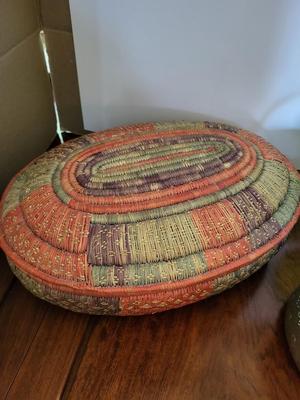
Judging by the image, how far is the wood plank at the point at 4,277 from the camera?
2.41 ft

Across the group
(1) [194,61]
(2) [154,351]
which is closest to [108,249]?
(2) [154,351]

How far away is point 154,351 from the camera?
646mm

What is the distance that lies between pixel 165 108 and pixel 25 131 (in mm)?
318

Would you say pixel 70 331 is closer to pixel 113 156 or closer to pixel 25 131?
pixel 113 156

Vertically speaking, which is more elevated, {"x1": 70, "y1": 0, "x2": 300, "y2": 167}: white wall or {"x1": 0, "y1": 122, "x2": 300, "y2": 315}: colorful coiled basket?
{"x1": 70, "y1": 0, "x2": 300, "y2": 167}: white wall

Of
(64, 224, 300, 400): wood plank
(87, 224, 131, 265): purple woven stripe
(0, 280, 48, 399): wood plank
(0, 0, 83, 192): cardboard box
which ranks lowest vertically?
(64, 224, 300, 400): wood plank

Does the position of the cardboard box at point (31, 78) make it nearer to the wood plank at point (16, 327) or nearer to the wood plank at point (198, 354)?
the wood plank at point (16, 327)

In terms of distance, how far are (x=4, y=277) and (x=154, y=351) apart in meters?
0.32

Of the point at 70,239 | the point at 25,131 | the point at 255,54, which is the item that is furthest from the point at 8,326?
the point at 255,54

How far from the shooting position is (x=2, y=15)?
75 centimetres

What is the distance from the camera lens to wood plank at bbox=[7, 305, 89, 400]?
23.6 inches

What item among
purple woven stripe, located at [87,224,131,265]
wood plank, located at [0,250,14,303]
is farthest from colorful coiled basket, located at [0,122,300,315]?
wood plank, located at [0,250,14,303]

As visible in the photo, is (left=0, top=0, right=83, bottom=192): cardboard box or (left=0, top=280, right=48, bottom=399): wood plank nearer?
(left=0, top=280, right=48, bottom=399): wood plank

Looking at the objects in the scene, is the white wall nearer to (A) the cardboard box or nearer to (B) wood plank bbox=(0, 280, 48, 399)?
(A) the cardboard box
